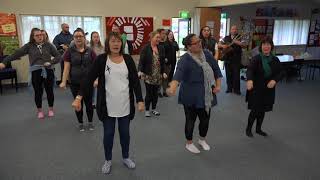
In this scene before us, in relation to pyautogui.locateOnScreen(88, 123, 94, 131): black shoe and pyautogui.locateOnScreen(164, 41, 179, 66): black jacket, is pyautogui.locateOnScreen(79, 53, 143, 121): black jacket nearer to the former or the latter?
pyautogui.locateOnScreen(88, 123, 94, 131): black shoe

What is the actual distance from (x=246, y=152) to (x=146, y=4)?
5.43 meters

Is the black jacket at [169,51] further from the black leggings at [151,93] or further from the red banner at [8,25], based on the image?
the red banner at [8,25]

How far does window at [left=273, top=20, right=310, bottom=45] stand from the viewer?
34.2 ft

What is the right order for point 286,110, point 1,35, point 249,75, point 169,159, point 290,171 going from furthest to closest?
point 1,35 → point 286,110 → point 249,75 → point 169,159 → point 290,171

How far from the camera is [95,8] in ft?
22.7

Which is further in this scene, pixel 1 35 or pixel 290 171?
pixel 1 35

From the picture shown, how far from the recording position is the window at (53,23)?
255 inches

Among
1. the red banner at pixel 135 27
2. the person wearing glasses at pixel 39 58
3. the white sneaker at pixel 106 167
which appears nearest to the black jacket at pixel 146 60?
the person wearing glasses at pixel 39 58

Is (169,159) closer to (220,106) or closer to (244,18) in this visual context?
(220,106)

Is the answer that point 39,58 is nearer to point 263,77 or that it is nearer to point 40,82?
point 40,82

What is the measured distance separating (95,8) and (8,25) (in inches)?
79.5

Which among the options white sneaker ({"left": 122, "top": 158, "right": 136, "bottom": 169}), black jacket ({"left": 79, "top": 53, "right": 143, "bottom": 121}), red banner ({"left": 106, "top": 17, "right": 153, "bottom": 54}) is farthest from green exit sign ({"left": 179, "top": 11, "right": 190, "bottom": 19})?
white sneaker ({"left": 122, "top": 158, "right": 136, "bottom": 169})

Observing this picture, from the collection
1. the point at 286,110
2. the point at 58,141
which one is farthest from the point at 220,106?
the point at 58,141

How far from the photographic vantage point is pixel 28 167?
2814 millimetres
